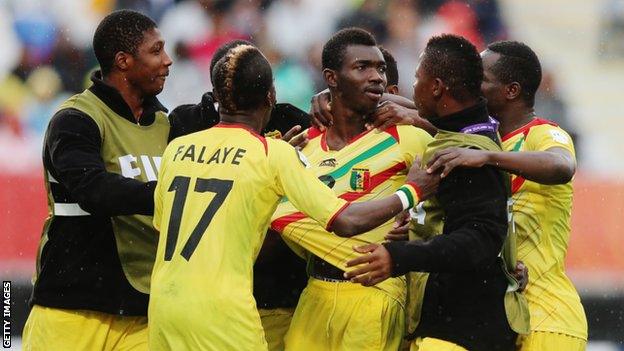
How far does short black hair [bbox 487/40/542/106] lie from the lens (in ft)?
19.1

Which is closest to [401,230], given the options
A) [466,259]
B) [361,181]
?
[361,181]

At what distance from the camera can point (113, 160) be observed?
18.8 feet

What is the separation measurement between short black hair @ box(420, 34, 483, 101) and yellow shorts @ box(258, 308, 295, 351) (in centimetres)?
172

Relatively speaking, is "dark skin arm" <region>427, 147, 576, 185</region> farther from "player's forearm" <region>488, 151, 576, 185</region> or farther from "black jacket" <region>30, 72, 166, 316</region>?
"black jacket" <region>30, 72, 166, 316</region>

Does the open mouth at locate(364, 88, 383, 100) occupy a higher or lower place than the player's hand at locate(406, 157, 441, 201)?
higher

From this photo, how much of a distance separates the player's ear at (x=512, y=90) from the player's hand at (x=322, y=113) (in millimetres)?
900

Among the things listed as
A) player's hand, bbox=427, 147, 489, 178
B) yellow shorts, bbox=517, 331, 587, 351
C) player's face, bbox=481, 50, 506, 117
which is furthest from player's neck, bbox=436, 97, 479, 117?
yellow shorts, bbox=517, 331, 587, 351

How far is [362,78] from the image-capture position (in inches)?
233

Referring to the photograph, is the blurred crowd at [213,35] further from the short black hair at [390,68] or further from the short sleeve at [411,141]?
the short sleeve at [411,141]

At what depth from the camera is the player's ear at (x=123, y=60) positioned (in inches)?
234

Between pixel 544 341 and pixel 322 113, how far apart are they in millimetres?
1622

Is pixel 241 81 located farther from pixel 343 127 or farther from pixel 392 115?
pixel 343 127

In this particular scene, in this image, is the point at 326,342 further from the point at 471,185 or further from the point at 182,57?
the point at 182,57

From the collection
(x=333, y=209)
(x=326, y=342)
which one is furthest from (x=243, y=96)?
(x=326, y=342)
